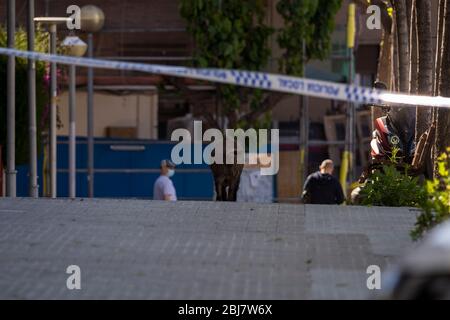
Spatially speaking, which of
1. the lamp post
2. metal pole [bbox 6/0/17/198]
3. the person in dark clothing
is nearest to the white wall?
the lamp post

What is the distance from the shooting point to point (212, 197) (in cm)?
2817

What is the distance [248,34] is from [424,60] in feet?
40.5

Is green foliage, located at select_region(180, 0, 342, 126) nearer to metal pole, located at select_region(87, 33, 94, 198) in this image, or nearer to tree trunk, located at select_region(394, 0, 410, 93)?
metal pole, located at select_region(87, 33, 94, 198)

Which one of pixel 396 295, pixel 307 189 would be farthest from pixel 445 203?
pixel 307 189

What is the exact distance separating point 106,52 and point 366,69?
296 inches

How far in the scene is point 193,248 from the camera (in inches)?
405

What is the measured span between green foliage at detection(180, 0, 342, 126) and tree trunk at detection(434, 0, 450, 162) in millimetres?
13637

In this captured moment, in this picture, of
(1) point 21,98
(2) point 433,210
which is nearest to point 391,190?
(2) point 433,210

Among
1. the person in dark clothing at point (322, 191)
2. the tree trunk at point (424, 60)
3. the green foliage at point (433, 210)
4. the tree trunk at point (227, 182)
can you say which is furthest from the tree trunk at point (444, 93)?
the tree trunk at point (227, 182)

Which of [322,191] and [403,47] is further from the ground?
[403,47]

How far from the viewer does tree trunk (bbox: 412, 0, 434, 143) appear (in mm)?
15555

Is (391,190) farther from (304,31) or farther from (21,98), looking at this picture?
(304,31)

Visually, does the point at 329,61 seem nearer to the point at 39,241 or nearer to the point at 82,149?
the point at 82,149

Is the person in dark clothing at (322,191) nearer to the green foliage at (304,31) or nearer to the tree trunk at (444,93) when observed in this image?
the tree trunk at (444,93)
